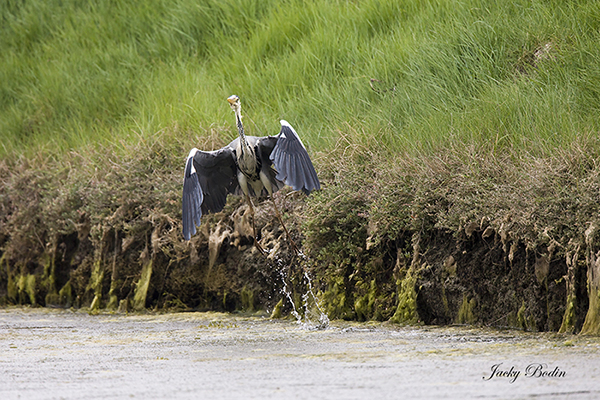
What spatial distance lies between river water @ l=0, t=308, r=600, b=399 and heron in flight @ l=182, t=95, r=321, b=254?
1075 mm

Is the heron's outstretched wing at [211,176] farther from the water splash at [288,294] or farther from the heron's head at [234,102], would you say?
the water splash at [288,294]

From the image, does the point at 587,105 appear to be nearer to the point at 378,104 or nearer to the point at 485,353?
the point at 378,104

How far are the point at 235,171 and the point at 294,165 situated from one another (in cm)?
115

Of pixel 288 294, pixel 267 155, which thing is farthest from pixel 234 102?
pixel 288 294

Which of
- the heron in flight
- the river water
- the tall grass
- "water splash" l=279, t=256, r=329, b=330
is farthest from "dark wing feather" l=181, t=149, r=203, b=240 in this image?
the tall grass

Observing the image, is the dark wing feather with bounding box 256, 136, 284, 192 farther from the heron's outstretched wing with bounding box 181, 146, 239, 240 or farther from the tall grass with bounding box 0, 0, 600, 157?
the tall grass with bounding box 0, 0, 600, 157

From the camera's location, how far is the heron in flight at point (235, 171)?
614 cm

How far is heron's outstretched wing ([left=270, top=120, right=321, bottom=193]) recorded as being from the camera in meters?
5.87

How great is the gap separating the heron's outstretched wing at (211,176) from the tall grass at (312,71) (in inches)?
41.9

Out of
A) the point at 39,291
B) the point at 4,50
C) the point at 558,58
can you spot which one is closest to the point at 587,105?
Result: the point at 558,58

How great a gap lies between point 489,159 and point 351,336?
1.81 m

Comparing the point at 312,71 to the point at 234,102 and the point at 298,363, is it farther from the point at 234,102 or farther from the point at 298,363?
the point at 298,363

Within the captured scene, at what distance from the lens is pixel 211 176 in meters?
6.90

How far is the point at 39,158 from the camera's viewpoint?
9969 mm
